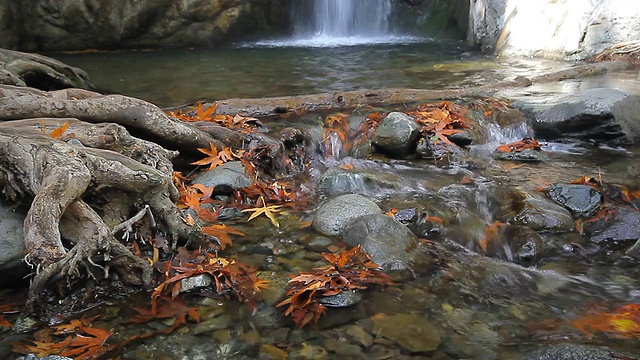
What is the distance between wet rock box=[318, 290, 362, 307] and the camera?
115 inches

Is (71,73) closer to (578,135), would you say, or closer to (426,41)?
(578,135)

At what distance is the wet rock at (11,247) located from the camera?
2893 mm

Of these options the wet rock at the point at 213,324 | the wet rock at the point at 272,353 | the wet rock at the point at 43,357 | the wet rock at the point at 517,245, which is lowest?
the wet rock at the point at 517,245

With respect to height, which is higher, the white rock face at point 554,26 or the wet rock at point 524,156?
the white rock face at point 554,26

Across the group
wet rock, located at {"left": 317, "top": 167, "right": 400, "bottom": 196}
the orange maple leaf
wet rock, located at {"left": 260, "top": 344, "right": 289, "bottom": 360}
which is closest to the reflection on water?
wet rock, located at {"left": 317, "top": 167, "right": 400, "bottom": 196}

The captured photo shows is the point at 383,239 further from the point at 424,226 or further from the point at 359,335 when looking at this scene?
the point at 359,335

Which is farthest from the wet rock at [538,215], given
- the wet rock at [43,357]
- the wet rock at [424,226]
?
the wet rock at [43,357]

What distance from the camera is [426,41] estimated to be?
16094 mm

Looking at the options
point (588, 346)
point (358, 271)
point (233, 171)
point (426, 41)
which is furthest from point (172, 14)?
point (588, 346)

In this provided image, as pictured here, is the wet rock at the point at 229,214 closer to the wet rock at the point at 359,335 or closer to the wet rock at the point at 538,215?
the wet rock at the point at 359,335

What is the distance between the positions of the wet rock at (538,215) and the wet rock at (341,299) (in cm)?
201

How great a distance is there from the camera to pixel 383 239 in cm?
352

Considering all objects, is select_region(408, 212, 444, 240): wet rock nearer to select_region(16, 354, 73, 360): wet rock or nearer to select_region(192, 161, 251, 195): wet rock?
select_region(192, 161, 251, 195): wet rock

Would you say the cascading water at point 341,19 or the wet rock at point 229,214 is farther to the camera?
the cascading water at point 341,19
